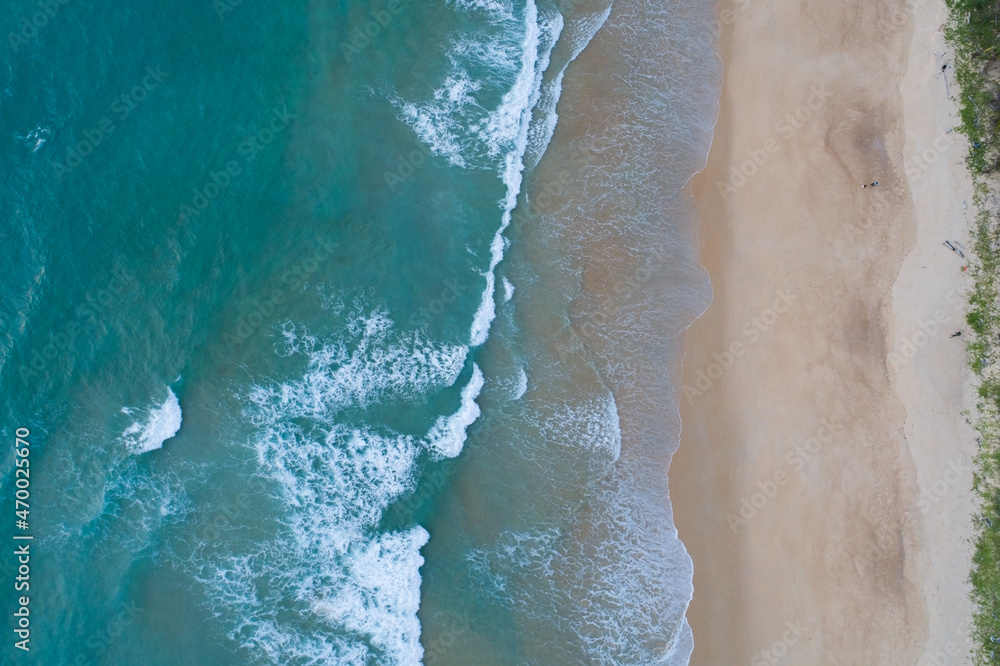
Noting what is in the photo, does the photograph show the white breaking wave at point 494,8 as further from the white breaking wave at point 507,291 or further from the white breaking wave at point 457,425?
the white breaking wave at point 457,425

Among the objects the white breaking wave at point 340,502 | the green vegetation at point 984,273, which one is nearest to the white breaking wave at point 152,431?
the white breaking wave at point 340,502

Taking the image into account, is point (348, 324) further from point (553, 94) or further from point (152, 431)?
point (553, 94)

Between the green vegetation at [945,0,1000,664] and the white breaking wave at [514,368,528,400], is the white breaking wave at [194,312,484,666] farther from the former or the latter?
the green vegetation at [945,0,1000,664]

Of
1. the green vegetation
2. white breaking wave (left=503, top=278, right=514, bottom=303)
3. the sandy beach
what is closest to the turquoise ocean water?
white breaking wave (left=503, top=278, right=514, bottom=303)

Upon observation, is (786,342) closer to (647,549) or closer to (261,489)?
(647,549)

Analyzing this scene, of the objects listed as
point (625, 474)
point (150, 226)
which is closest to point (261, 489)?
point (150, 226)

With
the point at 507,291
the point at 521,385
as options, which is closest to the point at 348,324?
the point at 507,291
